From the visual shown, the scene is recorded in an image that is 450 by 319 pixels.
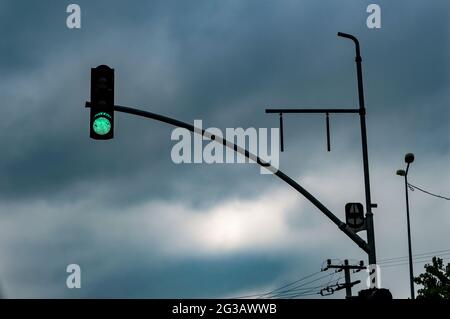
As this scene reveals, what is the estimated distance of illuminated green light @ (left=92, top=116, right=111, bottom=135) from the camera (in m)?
12.9

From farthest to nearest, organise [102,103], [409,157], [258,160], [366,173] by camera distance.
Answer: [409,157], [366,173], [258,160], [102,103]

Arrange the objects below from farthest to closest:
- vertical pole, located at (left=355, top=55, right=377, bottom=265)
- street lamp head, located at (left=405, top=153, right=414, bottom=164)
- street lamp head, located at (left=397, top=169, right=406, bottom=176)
Answer: street lamp head, located at (left=397, top=169, right=406, bottom=176) → street lamp head, located at (left=405, top=153, right=414, bottom=164) → vertical pole, located at (left=355, top=55, right=377, bottom=265)

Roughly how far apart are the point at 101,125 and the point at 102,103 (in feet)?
1.45

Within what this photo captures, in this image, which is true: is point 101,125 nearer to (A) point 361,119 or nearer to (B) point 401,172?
(A) point 361,119

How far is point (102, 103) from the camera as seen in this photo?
13141mm

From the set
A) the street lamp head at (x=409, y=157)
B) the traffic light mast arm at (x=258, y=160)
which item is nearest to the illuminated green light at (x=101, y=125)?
the traffic light mast arm at (x=258, y=160)

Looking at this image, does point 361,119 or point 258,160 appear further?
point 361,119

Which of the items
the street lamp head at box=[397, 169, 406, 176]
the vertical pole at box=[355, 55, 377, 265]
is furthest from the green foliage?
the vertical pole at box=[355, 55, 377, 265]

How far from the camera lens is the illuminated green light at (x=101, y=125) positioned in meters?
12.9

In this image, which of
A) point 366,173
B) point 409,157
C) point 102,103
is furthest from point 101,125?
point 409,157

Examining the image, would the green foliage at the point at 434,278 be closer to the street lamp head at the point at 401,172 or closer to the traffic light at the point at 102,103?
the street lamp head at the point at 401,172

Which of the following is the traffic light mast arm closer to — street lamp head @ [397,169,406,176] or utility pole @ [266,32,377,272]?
utility pole @ [266,32,377,272]
